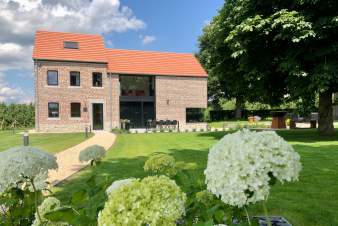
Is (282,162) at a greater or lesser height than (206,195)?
greater

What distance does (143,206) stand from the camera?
6.12ft

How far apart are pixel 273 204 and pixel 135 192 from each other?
5.51 metres

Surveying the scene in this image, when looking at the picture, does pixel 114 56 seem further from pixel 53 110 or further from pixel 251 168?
pixel 251 168

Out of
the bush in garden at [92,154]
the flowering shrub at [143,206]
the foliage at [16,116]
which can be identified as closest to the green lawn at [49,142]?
the bush in garden at [92,154]

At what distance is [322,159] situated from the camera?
12477 mm

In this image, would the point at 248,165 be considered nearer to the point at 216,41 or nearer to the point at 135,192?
the point at 135,192

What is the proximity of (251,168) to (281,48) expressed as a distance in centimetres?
2003

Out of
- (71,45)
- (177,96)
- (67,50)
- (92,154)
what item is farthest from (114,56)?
(92,154)

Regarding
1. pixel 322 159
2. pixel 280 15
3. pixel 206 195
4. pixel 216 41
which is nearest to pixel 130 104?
pixel 216 41

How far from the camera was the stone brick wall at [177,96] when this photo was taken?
40156 millimetres

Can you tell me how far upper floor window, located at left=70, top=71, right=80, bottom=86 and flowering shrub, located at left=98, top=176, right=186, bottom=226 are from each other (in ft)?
117

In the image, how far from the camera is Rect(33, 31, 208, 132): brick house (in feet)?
116

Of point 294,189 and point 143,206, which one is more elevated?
point 143,206

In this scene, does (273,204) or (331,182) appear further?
(331,182)
